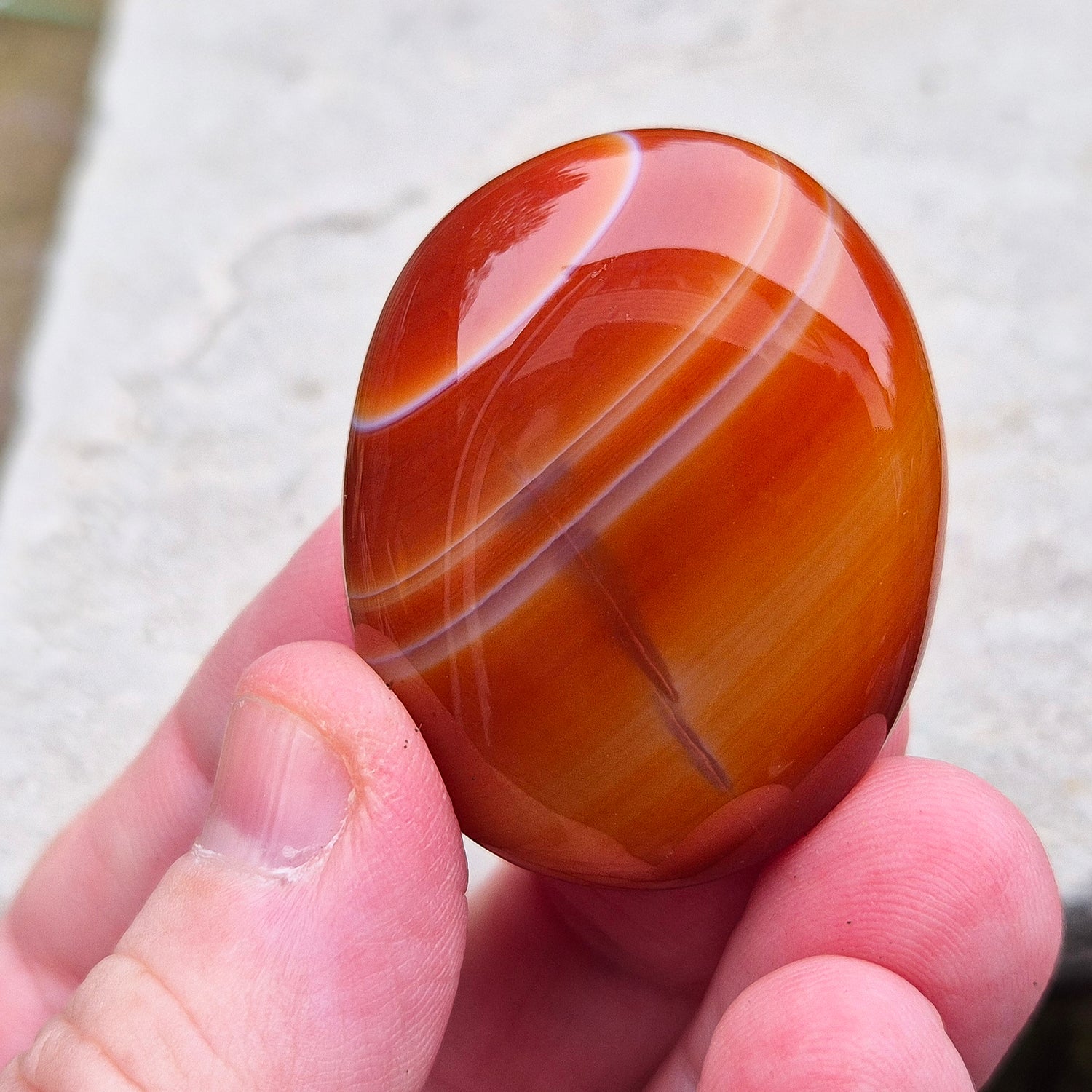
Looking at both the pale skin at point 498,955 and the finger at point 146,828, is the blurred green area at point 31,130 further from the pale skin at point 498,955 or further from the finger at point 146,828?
the pale skin at point 498,955

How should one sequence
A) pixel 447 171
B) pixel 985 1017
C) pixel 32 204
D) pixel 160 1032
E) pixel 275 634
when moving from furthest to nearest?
pixel 32 204 → pixel 447 171 → pixel 275 634 → pixel 985 1017 → pixel 160 1032

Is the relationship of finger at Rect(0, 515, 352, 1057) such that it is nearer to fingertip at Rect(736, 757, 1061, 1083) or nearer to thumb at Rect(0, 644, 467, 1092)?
thumb at Rect(0, 644, 467, 1092)

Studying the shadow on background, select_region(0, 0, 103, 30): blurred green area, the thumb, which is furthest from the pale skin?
select_region(0, 0, 103, 30): blurred green area

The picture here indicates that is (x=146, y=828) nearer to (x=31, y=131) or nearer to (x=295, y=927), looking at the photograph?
(x=295, y=927)

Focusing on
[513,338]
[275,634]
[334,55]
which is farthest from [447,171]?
[513,338]

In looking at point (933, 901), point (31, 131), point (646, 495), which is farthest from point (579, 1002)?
point (31, 131)

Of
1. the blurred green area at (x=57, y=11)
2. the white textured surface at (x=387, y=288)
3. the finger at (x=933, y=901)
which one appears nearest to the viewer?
the finger at (x=933, y=901)

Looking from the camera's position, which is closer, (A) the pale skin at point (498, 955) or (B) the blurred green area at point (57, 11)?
(A) the pale skin at point (498, 955)

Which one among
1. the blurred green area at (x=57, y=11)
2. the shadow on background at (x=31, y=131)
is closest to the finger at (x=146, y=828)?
the shadow on background at (x=31, y=131)

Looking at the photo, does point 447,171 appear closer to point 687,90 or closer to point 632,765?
point 687,90
